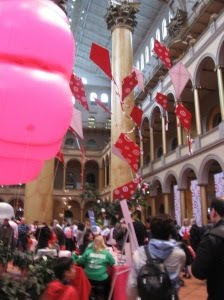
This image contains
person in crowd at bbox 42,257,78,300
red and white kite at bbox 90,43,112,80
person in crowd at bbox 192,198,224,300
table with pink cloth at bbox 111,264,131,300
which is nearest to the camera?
person in crowd at bbox 192,198,224,300

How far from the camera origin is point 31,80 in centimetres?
291

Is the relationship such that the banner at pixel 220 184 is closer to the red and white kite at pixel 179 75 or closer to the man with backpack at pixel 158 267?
the red and white kite at pixel 179 75

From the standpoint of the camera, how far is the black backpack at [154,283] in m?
2.42

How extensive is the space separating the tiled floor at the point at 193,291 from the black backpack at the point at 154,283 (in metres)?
4.58

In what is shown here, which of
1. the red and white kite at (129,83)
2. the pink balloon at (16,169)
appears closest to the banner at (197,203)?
the red and white kite at (129,83)

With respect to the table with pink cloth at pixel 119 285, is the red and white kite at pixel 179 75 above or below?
above

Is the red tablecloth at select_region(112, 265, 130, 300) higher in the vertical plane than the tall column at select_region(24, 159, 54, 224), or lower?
lower

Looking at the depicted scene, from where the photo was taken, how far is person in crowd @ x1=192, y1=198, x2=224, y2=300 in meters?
2.37

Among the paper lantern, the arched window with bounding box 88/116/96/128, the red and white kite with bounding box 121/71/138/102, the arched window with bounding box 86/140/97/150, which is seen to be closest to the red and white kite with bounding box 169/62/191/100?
the red and white kite with bounding box 121/71/138/102

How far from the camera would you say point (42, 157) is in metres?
3.39

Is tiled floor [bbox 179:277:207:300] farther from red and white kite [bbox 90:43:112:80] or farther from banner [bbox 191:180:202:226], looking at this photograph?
banner [bbox 191:180:202:226]

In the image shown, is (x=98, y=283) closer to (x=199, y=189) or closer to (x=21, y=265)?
(x=21, y=265)

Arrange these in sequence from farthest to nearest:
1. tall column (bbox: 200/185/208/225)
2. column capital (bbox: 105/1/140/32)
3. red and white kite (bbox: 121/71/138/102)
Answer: column capital (bbox: 105/1/140/32) → tall column (bbox: 200/185/208/225) → red and white kite (bbox: 121/71/138/102)

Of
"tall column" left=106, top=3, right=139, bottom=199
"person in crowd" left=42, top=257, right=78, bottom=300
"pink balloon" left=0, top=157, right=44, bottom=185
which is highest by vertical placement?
"tall column" left=106, top=3, right=139, bottom=199
